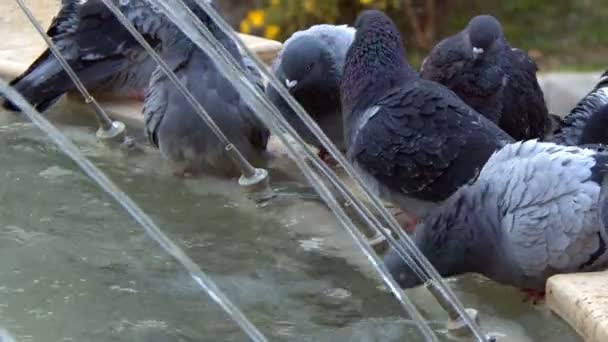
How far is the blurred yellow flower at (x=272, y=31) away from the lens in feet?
25.8

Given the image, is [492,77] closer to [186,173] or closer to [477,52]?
[477,52]

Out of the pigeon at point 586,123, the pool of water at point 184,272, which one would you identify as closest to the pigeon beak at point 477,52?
A: the pigeon at point 586,123

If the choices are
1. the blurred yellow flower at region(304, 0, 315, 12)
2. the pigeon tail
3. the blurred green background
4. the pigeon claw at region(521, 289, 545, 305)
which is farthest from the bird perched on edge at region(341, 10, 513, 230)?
the blurred yellow flower at region(304, 0, 315, 12)

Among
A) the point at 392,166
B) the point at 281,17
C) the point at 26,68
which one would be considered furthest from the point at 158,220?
the point at 281,17

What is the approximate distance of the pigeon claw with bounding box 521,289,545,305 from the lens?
3393mm

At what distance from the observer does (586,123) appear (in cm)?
406

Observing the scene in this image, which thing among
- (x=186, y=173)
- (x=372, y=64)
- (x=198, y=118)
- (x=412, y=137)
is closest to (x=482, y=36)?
(x=372, y=64)

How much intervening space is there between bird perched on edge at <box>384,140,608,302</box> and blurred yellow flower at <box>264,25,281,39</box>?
4.47 metres

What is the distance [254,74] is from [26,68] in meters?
1.22

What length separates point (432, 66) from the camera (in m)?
4.60

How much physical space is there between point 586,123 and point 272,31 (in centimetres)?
407

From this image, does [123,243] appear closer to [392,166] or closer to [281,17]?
[392,166]

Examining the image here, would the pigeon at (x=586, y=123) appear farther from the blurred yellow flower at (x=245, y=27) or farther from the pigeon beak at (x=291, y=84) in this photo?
the blurred yellow flower at (x=245, y=27)

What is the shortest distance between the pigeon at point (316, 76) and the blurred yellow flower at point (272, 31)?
315cm
